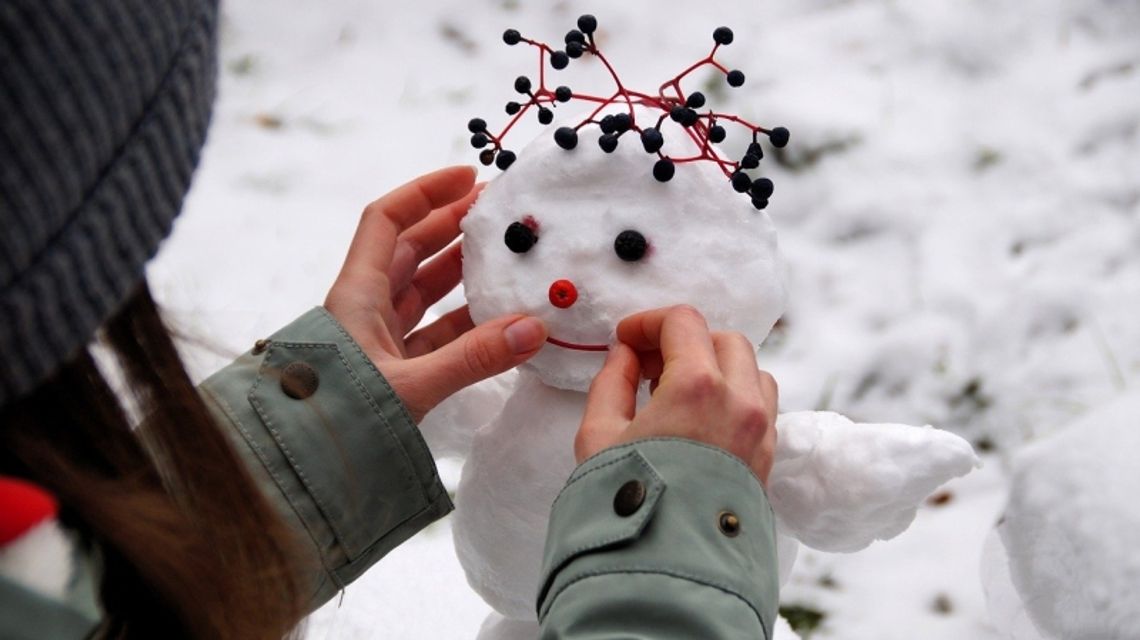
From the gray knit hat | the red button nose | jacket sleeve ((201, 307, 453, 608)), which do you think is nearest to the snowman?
the red button nose

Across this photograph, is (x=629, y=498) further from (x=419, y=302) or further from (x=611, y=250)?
(x=419, y=302)

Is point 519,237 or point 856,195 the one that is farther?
point 856,195

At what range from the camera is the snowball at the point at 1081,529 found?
3.69 feet

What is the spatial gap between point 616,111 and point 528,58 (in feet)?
3.52

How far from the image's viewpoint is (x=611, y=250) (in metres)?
0.93

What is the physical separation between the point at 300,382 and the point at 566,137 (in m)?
0.29

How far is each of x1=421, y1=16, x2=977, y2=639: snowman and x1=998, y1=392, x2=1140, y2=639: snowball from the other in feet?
0.99

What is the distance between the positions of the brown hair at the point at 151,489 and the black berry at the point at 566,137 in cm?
36

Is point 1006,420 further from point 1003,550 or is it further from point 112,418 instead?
point 112,418

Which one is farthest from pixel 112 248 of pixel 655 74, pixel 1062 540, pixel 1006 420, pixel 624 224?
pixel 655 74

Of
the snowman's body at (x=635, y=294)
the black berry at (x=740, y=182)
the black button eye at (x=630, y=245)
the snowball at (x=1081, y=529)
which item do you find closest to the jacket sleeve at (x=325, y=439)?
the snowman's body at (x=635, y=294)

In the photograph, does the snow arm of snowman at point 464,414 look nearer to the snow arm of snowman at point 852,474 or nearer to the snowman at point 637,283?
the snowman at point 637,283

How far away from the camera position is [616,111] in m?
0.99

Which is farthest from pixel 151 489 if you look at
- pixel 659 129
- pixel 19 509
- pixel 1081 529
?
pixel 1081 529
